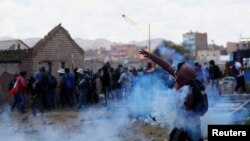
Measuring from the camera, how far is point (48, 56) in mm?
20688

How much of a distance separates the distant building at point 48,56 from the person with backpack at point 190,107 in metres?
13.3

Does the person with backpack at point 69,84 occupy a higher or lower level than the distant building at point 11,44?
lower

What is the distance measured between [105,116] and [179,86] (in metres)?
6.60

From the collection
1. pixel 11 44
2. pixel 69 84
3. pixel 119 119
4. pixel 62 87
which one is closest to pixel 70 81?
pixel 69 84

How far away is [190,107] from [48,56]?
573 inches

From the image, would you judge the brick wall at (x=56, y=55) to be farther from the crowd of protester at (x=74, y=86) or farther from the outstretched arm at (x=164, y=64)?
the outstretched arm at (x=164, y=64)

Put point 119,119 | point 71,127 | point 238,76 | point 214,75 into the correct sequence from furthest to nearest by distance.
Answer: point 214,75 → point 238,76 → point 119,119 → point 71,127

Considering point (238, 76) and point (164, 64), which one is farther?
point (238, 76)

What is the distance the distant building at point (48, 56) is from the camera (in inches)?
768

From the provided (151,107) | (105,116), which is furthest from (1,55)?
(151,107)

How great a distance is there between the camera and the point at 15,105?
16.4 m

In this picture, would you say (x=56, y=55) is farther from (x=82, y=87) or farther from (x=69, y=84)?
(x=82, y=87)

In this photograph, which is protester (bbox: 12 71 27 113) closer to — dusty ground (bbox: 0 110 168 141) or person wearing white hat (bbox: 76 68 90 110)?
dusty ground (bbox: 0 110 168 141)

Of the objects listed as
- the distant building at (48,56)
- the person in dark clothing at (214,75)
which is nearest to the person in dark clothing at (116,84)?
the person in dark clothing at (214,75)
